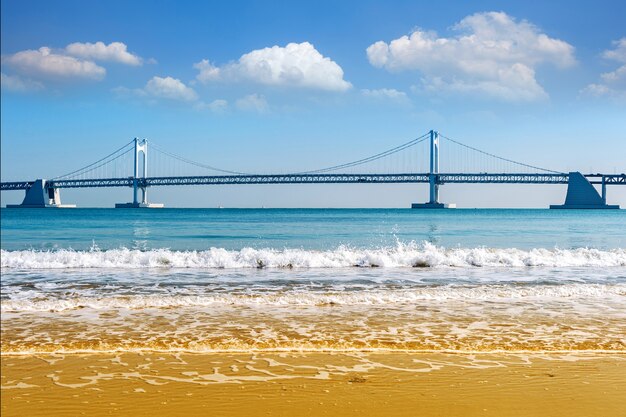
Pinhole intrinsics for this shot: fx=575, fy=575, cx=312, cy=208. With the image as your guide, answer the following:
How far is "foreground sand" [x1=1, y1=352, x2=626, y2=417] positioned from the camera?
2.65m

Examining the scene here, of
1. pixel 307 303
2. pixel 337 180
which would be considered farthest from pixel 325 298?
pixel 337 180

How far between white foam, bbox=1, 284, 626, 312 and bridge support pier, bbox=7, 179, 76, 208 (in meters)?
52.4

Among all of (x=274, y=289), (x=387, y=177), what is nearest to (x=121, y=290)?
(x=274, y=289)

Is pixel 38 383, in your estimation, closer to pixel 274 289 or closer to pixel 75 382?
pixel 75 382

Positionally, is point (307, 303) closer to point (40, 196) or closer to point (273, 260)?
point (273, 260)

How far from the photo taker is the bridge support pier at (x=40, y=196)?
53.3 m

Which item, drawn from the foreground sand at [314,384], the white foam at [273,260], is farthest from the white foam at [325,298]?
the white foam at [273,260]

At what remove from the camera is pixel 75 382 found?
302 centimetres

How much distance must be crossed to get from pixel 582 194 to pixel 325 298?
172ft

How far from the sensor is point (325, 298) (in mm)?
6012

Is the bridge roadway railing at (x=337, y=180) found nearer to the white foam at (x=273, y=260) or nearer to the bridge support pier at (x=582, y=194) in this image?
the bridge support pier at (x=582, y=194)

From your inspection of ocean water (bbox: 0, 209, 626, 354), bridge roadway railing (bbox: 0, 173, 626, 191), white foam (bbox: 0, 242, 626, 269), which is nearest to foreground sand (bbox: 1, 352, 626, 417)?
ocean water (bbox: 0, 209, 626, 354)

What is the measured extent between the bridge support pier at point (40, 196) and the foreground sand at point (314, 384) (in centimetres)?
5512

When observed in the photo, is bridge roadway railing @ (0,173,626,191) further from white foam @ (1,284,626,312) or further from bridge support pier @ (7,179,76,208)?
white foam @ (1,284,626,312)
